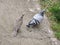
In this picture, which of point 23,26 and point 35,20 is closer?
point 35,20

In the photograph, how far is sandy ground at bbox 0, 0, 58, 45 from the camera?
23.4 ft

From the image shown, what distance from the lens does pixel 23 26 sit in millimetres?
7676

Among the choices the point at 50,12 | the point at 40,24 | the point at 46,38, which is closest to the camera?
the point at 46,38

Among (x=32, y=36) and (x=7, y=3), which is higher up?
(x=7, y=3)

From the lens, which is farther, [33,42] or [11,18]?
[11,18]

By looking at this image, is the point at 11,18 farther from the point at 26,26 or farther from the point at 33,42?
the point at 33,42

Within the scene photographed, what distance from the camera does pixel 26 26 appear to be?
764cm

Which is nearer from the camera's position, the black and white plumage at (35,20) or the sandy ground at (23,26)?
the sandy ground at (23,26)

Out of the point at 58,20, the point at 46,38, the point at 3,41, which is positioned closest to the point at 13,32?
the point at 3,41

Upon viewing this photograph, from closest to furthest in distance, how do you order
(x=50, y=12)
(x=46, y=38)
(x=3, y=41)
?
(x=3, y=41) < (x=46, y=38) < (x=50, y=12)

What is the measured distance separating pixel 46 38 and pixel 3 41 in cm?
120

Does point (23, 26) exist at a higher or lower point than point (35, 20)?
lower

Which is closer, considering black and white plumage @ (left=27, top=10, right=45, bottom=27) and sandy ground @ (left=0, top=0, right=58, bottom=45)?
sandy ground @ (left=0, top=0, right=58, bottom=45)

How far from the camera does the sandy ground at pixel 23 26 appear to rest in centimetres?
714
